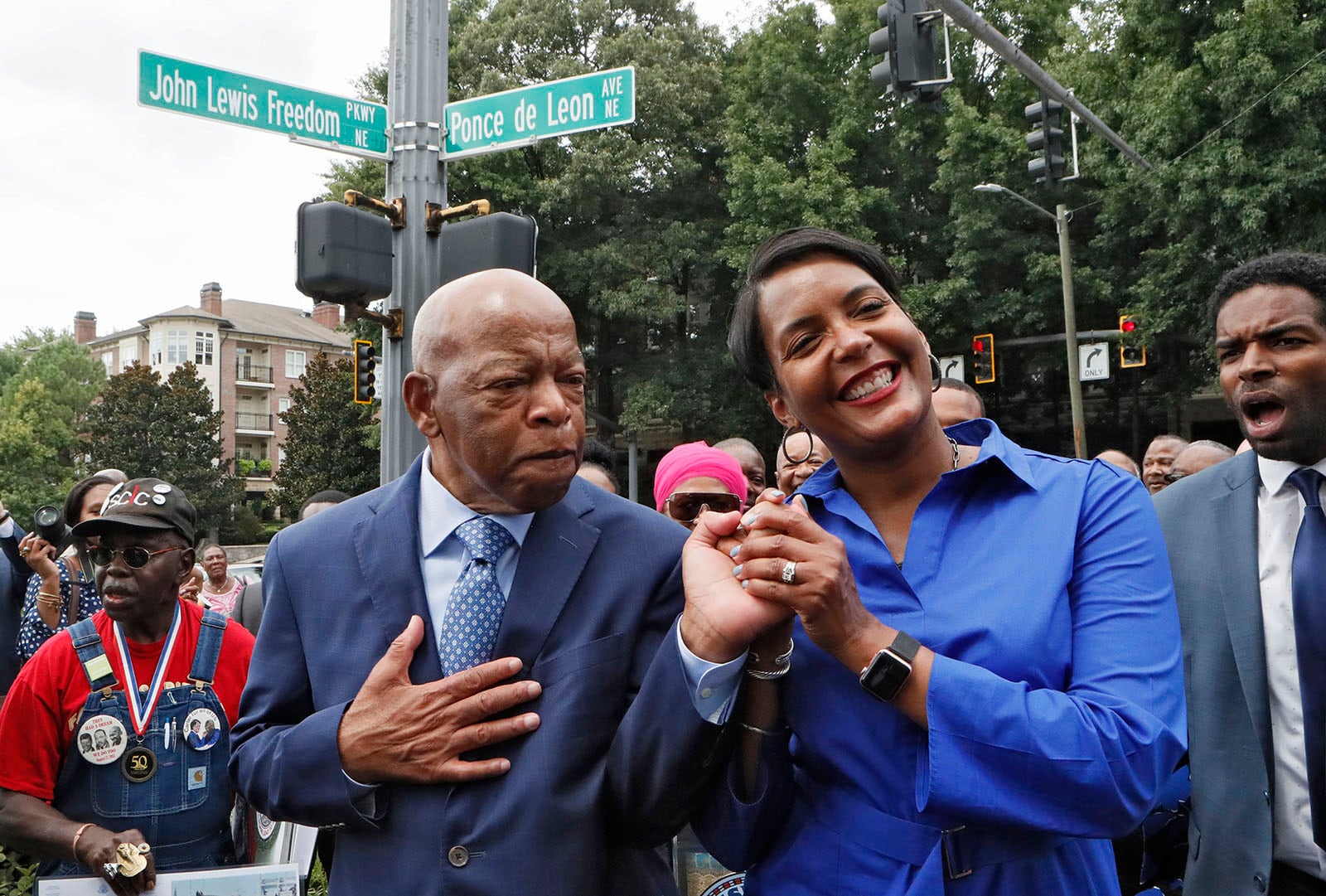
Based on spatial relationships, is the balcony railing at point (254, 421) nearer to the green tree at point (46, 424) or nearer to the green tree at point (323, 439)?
the green tree at point (46, 424)

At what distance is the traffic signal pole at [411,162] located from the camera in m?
6.73

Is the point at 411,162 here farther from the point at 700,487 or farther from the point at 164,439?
the point at 164,439

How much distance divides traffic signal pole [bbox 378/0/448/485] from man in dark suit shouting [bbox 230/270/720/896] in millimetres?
4721

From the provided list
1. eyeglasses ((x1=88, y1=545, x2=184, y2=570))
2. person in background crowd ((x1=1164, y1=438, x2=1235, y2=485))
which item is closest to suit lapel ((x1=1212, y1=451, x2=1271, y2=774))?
eyeglasses ((x1=88, y1=545, x2=184, y2=570))

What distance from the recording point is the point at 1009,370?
29.2 meters

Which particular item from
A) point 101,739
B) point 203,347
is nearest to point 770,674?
point 101,739

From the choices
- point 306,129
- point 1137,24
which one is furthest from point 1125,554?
Answer: point 1137,24

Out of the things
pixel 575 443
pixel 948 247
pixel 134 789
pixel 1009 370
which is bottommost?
pixel 134 789

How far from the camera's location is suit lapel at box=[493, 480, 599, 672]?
1.92m

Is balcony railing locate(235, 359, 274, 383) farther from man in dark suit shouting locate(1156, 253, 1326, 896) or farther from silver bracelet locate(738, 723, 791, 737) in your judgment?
silver bracelet locate(738, 723, 791, 737)

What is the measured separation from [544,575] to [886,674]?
0.67m

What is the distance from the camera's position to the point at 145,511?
350cm

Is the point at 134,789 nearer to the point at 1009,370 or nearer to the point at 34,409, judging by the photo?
the point at 1009,370

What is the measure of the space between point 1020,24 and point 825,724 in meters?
27.8
